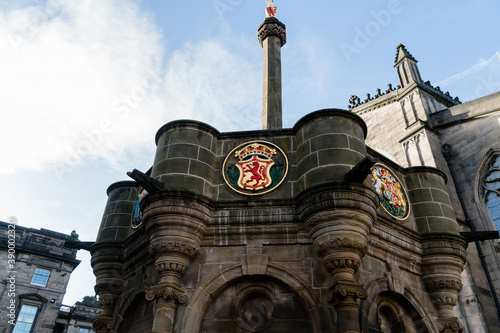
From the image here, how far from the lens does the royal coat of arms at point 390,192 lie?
8953 millimetres

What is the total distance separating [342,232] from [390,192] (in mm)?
2869

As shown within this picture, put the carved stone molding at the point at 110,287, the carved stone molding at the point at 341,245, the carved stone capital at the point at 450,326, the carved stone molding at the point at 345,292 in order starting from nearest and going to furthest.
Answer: the carved stone molding at the point at 345,292, the carved stone molding at the point at 341,245, the carved stone capital at the point at 450,326, the carved stone molding at the point at 110,287

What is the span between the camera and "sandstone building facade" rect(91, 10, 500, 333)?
707 cm

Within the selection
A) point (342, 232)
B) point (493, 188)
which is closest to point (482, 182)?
point (493, 188)

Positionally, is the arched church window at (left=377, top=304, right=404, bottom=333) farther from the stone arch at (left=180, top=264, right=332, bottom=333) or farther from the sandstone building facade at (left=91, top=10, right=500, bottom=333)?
the stone arch at (left=180, top=264, right=332, bottom=333)

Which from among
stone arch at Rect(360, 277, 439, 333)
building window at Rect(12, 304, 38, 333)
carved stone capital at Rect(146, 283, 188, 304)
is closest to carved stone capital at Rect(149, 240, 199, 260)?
carved stone capital at Rect(146, 283, 188, 304)

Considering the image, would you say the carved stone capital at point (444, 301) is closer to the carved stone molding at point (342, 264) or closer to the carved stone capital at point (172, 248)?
the carved stone molding at point (342, 264)

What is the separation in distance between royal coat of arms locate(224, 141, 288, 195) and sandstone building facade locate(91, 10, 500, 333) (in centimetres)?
2

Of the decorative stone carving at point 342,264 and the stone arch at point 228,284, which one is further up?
the decorative stone carving at point 342,264

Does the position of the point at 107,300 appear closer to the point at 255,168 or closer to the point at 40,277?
→ the point at 255,168

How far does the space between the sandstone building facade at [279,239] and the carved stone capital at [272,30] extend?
6.02 metres

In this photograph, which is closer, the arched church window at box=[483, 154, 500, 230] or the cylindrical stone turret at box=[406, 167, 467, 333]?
the cylindrical stone turret at box=[406, 167, 467, 333]

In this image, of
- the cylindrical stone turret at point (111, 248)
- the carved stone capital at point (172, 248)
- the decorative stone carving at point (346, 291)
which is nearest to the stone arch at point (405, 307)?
the decorative stone carving at point (346, 291)

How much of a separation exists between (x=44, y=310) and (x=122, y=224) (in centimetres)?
2425
